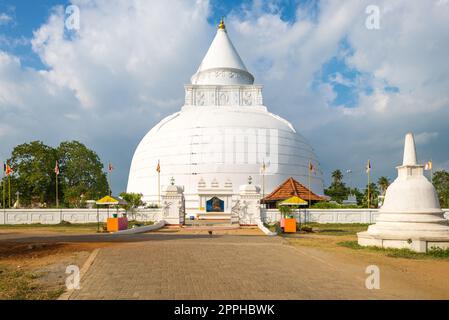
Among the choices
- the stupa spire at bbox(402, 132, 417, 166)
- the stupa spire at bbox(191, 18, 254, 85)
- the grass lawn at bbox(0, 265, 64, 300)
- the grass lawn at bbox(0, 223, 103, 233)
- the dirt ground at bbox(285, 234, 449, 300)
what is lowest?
the grass lawn at bbox(0, 223, 103, 233)

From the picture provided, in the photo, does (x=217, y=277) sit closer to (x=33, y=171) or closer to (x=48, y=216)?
(x=48, y=216)

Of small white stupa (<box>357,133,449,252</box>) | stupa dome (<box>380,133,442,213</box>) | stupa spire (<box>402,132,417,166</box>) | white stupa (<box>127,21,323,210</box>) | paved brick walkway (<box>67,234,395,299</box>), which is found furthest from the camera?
white stupa (<box>127,21,323,210</box>)

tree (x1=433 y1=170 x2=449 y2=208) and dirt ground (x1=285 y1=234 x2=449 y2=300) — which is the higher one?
tree (x1=433 y1=170 x2=449 y2=208)

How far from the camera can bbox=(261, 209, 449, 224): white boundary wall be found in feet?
119

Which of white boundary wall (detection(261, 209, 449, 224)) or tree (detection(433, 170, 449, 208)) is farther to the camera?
tree (detection(433, 170, 449, 208))

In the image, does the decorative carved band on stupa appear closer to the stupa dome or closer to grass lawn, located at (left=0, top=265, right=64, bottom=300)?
the stupa dome

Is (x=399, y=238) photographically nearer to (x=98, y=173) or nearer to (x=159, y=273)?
(x=159, y=273)

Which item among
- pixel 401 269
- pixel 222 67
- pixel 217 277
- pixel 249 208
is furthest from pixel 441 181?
pixel 217 277

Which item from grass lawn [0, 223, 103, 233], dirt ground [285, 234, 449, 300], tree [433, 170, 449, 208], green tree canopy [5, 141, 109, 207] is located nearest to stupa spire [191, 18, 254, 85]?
green tree canopy [5, 141, 109, 207]

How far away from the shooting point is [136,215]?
38375 mm

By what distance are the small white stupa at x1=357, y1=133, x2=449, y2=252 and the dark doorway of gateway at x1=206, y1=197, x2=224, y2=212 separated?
100 feet

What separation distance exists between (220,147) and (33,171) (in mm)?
23012

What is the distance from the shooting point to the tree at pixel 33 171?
50.3 metres
